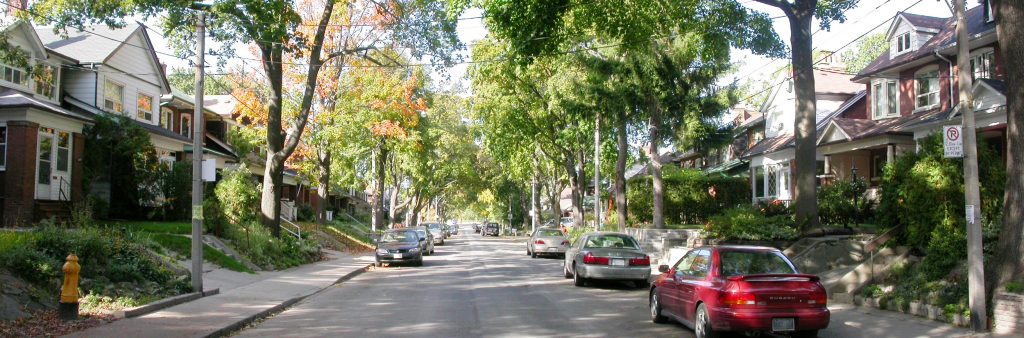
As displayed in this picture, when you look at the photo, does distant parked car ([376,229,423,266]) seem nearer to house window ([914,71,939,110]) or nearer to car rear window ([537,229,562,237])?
car rear window ([537,229,562,237])

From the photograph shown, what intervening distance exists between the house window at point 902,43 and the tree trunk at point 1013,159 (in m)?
17.0

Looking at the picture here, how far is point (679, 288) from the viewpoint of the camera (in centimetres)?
1040

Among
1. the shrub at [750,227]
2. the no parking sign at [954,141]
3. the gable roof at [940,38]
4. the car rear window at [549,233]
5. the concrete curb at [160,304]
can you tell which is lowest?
the concrete curb at [160,304]

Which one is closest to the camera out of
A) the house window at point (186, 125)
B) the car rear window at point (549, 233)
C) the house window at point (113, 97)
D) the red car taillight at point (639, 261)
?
the red car taillight at point (639, 261)

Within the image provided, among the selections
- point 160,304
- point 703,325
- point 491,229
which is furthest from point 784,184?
point 491,229

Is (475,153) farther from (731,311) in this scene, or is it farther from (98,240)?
(731,311)

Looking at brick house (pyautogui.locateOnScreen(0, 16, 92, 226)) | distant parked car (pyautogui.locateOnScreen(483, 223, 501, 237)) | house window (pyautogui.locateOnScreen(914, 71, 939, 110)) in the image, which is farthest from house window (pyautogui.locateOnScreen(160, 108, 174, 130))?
distant parked car (pyautogui.locateOnScreen(483, 223, 501, 237))

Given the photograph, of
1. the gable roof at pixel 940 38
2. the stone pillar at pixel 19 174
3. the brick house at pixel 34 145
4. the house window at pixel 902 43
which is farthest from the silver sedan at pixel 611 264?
the house window at pixel 902 43

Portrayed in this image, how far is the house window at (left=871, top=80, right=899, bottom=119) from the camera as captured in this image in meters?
26.4

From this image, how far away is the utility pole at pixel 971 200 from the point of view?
10039mm

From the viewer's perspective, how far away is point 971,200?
10242 millimetres

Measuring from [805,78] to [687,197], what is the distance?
550 inches

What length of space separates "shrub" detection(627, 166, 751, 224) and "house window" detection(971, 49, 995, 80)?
11916 millimetres

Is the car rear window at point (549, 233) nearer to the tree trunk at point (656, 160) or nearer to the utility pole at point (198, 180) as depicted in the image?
the tree trunk at point (656, 160)
